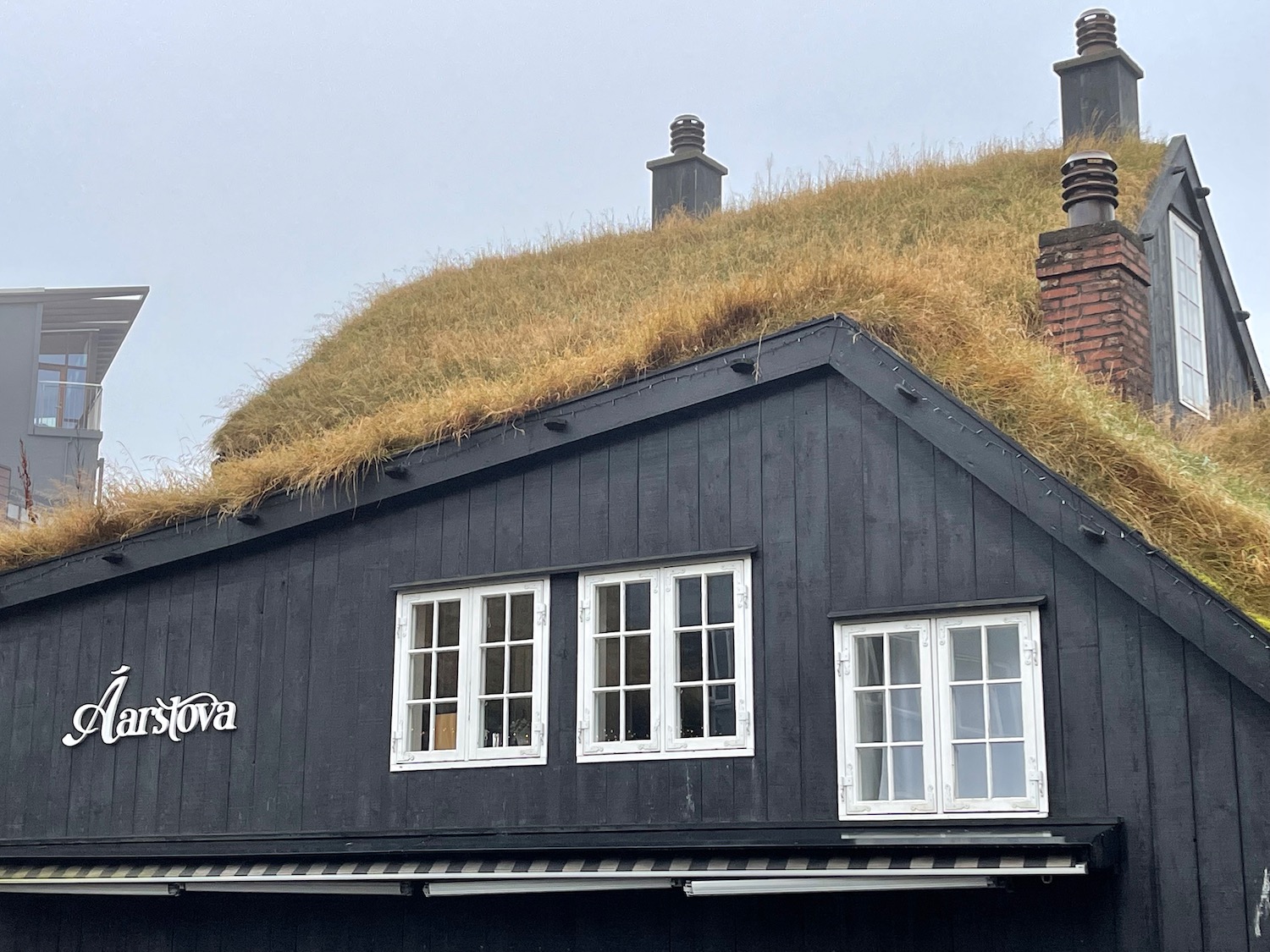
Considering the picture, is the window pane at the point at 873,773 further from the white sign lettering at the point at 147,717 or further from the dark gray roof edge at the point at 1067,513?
the white sign lettering at the point at 147,717

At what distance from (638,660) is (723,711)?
2.54 ft

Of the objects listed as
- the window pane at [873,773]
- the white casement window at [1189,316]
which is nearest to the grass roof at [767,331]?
the white casement window at [1189,316]

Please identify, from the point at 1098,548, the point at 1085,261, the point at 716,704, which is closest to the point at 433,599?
the point at 716,704

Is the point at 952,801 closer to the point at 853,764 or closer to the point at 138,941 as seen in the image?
the point at 853,764

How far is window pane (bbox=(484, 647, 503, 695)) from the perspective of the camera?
11.7 metres

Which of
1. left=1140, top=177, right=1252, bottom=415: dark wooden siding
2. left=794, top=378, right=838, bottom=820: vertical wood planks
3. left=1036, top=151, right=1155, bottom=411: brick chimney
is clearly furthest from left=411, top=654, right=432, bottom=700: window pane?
left=1140, top=177, right=1252, bottom=415: dark wooden siding

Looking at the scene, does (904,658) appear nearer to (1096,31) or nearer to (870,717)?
(870,717)

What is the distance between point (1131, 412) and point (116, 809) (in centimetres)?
886

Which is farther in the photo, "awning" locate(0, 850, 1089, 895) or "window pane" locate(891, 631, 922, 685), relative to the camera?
"window pane" locate(891, 631, 922, 685)

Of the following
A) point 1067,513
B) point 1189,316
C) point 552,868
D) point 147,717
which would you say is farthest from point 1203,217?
point 147,717

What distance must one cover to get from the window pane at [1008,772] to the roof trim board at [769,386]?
48.3 inches

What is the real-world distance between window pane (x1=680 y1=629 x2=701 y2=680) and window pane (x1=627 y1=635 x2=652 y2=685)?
280mm

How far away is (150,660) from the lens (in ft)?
43.5

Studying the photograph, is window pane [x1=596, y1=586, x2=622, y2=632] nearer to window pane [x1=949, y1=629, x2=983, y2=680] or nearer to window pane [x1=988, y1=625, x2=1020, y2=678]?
window pane [x1=949, y1=629, x2=983, y2=680]
